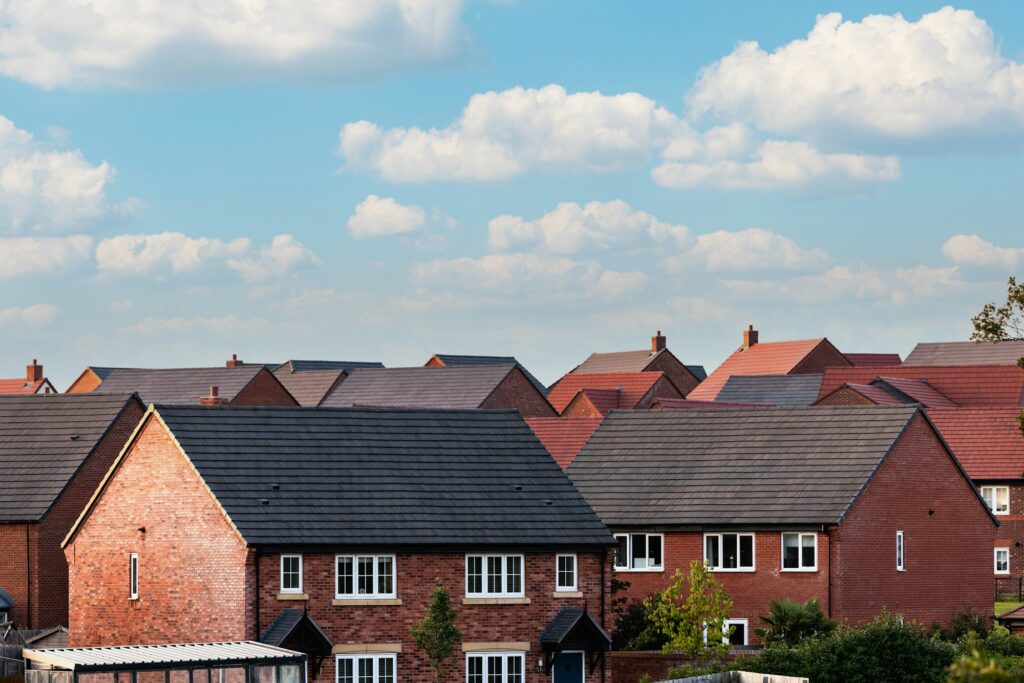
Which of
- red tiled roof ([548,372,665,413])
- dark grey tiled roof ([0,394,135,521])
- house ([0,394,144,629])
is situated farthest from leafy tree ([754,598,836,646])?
red tiled roof ([548,372,665,413])

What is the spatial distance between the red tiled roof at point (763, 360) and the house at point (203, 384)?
102ft

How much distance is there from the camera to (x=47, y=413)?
6138 centimetres

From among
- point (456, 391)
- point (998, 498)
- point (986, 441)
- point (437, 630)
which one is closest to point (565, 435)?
point (986, 441)

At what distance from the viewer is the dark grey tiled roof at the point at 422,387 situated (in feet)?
350

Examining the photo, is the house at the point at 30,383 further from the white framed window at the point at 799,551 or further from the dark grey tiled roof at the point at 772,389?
the white framed window at the point at 799,551

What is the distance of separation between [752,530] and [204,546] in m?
17.6

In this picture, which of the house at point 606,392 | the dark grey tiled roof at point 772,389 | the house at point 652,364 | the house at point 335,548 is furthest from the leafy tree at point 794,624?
the house at point 652,364

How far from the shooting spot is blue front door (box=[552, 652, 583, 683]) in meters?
46.7

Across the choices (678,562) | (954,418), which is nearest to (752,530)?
(678,562)

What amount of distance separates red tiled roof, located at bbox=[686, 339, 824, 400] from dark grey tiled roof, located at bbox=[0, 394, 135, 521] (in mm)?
67649

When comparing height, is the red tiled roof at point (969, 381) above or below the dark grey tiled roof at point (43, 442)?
above

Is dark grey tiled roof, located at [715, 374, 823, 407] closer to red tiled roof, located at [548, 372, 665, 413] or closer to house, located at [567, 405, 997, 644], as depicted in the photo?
red tiled roof, located at [548, 372, 665, 413]

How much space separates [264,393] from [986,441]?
148 ft

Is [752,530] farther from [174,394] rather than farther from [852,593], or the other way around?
[174,394]
